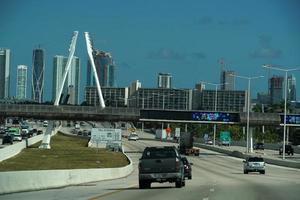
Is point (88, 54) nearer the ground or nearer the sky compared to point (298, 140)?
nearer the sky

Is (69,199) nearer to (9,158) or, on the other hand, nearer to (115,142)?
(9,158)

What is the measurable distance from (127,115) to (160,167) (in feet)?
233

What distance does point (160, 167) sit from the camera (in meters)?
32.3

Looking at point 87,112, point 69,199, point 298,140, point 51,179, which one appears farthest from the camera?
point 298,140

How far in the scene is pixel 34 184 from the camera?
3025 centimetres

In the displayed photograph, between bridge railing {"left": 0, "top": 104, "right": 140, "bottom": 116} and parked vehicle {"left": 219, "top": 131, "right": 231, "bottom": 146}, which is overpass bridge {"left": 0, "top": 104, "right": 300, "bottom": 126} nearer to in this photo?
bridge railing {"left": 0, "top": 104, "right": 140, "bottom": 116}

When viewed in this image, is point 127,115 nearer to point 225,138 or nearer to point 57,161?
point 225,138

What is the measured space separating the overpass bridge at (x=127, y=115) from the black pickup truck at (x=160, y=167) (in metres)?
69.9

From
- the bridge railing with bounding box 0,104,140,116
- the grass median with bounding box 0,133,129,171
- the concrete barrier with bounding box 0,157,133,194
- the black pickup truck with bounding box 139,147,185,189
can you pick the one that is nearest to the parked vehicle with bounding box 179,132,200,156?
the bridge railing with bounding box 0,104,140,116

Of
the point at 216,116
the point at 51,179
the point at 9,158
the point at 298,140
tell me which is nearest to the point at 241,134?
the point at 298,140

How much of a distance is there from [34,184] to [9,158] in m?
34.6

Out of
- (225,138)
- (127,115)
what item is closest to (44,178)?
(127,115)

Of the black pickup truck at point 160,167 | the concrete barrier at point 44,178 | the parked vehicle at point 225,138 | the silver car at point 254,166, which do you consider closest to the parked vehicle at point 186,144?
the parked vehicle at point 225,138

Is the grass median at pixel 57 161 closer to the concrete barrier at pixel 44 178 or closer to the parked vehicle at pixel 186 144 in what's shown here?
the concrete barrier at pixel 44 178
